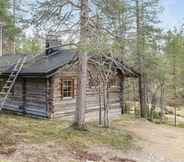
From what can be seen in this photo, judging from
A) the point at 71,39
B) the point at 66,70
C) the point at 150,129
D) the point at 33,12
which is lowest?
the point at 150,129

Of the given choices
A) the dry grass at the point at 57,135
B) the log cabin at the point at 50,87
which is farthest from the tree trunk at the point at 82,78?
the log cabin at the point at 50,87

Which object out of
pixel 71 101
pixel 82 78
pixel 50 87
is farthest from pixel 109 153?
pixel 71 101

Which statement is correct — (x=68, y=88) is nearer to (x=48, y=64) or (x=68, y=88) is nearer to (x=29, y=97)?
(x=48, y=64)

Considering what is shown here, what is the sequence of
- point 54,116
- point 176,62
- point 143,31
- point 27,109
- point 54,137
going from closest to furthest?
point 54,137
point 54,116
point 27,109
point 143,31
point 176,62

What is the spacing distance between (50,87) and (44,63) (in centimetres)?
186

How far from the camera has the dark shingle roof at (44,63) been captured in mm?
14951

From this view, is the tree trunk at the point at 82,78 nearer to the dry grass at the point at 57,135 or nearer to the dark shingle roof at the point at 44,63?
the dry grass at the point at 57,135

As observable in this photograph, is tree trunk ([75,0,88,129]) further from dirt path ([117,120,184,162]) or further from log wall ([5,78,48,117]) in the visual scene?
log wall ([5,78,48,117])

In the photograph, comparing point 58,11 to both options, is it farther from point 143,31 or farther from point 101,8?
point 143,31

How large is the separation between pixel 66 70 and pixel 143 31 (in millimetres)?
6203

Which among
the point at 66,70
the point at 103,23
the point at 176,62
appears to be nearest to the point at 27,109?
Result: the point at 66,70

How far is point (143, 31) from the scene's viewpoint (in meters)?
18.3

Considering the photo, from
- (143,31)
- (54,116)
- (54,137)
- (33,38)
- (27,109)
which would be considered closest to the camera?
(54,137)

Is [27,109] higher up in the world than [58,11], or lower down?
lower down
